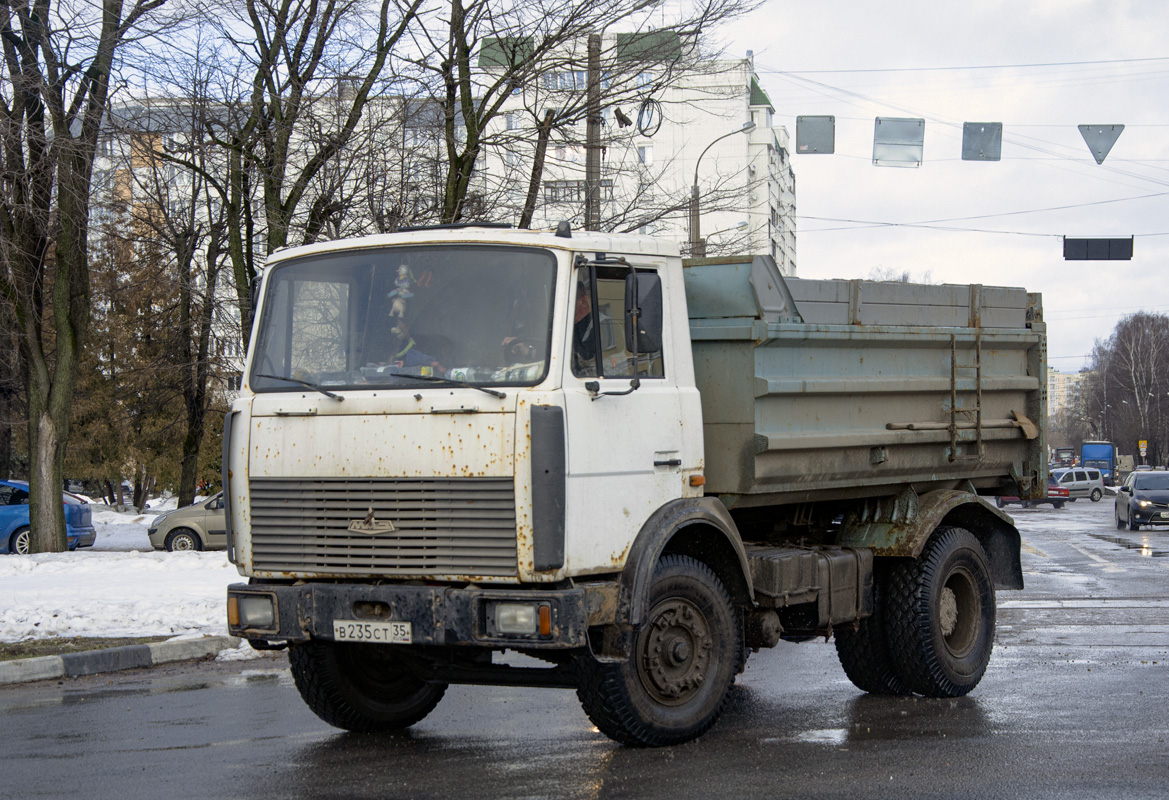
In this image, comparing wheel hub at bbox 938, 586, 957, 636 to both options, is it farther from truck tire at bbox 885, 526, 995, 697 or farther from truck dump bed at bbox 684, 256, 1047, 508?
truck dump bed at bbox 684, 256, 1047, 508

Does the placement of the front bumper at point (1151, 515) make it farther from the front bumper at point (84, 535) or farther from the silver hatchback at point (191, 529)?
the front bumper at point (84, 535)

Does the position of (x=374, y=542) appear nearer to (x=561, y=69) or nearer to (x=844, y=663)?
(x=844, y=663)

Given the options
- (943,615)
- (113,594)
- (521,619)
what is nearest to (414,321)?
(521,619)

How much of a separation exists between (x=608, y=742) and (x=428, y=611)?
1342 millimetres

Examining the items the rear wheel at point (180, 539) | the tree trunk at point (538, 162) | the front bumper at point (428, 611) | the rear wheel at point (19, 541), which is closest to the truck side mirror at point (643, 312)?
the front bumper at point (428, 611)

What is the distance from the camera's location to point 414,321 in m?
6.20

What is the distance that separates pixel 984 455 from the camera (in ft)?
28.5

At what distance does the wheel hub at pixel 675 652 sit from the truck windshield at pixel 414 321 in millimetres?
1393

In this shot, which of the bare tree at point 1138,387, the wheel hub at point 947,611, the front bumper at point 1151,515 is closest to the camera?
the wheel hub at point 947,611

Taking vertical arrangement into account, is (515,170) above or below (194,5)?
below

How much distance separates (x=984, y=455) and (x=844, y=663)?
167cm

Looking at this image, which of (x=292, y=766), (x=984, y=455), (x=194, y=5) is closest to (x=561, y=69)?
(x=194, y=5)

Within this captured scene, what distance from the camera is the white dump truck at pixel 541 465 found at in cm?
583

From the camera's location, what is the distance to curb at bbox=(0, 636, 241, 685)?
9242 mm
